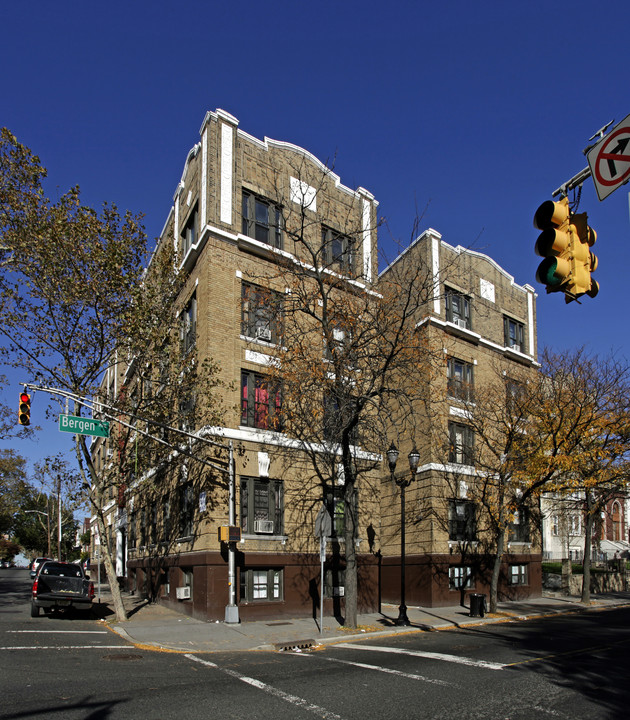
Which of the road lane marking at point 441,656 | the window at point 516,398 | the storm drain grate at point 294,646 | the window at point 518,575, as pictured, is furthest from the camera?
the window at point 518,575

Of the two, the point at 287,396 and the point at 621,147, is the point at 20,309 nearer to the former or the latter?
the point at 287,396

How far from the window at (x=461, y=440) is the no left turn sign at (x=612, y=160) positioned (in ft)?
67.9

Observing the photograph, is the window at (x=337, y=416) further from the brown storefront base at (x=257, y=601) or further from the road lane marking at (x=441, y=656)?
the road lane marking at (x=441, y=656)

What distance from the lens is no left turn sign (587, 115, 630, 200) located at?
225 inches

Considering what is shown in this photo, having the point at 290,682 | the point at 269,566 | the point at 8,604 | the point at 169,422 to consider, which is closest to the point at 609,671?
the point at 290,682

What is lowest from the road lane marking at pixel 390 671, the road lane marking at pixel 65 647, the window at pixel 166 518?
the road lane marking at pixel 65 647

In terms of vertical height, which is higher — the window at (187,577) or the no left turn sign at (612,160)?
the no left turn sign at (612,160)

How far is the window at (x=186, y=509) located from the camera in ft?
70.6

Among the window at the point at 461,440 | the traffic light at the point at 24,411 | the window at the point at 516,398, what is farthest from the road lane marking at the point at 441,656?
the window at the point at 461,440

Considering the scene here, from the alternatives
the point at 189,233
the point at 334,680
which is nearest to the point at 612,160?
the point at 334,680

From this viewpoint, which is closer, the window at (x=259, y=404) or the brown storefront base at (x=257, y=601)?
the brown storefront base at (x=257, y=601)

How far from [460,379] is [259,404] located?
11.2m

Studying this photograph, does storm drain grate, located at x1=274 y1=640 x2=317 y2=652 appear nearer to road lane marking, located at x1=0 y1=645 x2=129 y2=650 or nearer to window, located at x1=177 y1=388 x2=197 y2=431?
road lane marking, located at x1=0 y1=645 x2=129 y2=650

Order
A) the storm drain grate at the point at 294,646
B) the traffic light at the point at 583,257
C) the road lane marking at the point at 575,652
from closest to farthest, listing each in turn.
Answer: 1. the traffic light at the point at 583,257
2. the road lane marking at the point at 575,652
3. the storm drain grate at the point at 294,646
